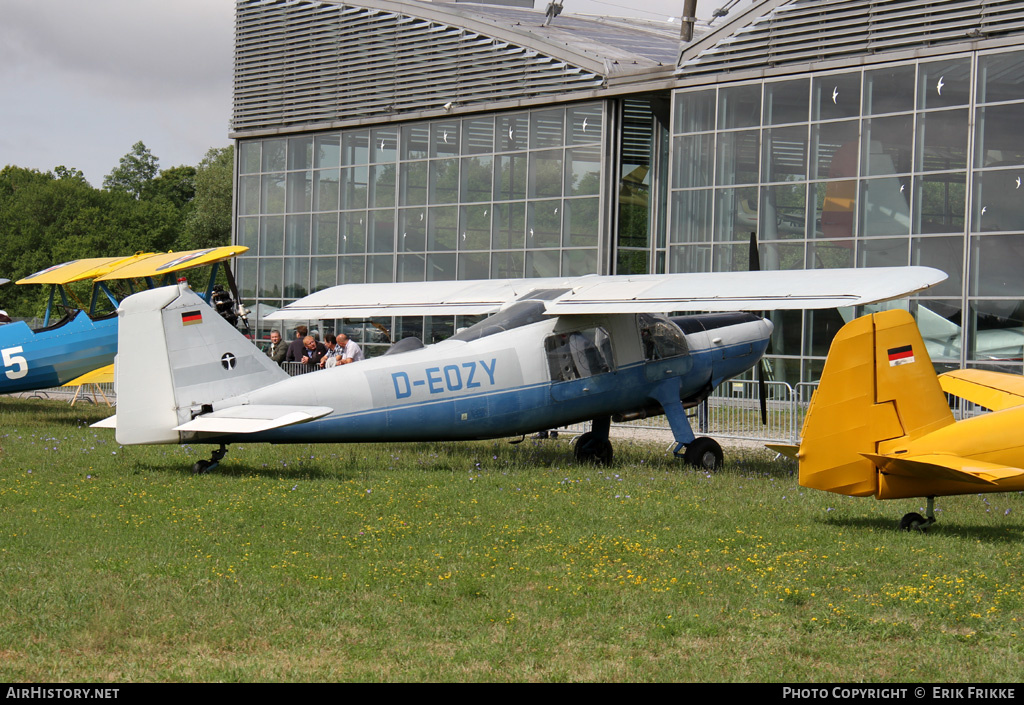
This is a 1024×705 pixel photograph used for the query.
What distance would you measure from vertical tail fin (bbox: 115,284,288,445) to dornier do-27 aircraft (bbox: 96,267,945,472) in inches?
0.5

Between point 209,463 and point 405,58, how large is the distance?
2124 cm

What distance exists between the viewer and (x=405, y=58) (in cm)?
2967

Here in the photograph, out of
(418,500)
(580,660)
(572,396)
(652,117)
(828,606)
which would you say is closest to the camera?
(580,660)

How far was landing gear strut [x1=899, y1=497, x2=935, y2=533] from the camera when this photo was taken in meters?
8.39

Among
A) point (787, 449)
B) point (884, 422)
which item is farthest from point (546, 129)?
point (884, 422)

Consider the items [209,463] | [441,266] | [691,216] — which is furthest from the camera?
[441,266]

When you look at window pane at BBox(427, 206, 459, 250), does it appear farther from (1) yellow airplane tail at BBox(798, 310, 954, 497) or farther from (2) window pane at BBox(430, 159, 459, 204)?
(1) yellow airplane tail at BBox(798, 310, 954, 497)

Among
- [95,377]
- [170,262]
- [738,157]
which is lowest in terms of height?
[95,377]

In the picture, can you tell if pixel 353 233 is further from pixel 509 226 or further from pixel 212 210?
pixel 212 210

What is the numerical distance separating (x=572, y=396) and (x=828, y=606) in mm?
5969

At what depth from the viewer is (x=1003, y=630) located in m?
5.78

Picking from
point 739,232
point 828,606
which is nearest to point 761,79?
point 739,232

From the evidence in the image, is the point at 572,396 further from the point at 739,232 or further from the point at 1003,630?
the point at 739,232

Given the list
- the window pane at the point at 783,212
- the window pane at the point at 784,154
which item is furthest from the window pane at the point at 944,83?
the window pane at the point at 783,212
